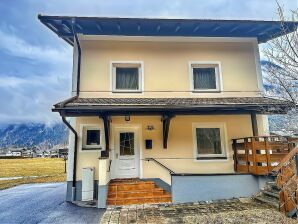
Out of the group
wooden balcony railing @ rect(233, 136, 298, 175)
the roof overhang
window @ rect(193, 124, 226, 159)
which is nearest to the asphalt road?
the roof overhang

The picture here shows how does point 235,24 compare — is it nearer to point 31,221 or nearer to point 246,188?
point 246,188

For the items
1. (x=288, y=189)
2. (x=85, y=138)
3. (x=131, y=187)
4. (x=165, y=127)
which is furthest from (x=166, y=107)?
(x=288, y=189)

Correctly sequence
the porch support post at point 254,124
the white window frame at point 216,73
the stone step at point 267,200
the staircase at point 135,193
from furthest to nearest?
the white window frame at point 216,73
the porch support post at point 254,124
the staircase at point 135,193
the stone step at point 267,200

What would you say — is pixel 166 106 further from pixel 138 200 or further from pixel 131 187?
pixel 138 200

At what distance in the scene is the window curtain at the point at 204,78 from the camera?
11.2 m

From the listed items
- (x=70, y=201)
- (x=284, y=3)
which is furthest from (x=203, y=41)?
(x=70, y=201)

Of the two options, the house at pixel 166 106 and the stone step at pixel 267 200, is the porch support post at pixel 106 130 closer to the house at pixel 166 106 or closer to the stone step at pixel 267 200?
the house at pixel 166 106


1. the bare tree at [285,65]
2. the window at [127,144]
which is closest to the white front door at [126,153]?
the window at [127,144]

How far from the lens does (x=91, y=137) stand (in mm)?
10164

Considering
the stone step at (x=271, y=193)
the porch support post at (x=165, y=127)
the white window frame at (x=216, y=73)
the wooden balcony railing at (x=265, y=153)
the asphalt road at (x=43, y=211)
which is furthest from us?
the white window frame at (x=216, y=73)

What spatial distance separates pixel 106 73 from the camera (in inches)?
420

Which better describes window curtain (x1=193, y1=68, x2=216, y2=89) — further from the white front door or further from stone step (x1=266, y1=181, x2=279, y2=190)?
stone step (x1=266, y1=181, x2=279, y2=190)

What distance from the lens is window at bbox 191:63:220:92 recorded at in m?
11.2

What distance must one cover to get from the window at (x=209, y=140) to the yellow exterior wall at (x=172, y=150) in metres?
0.27
